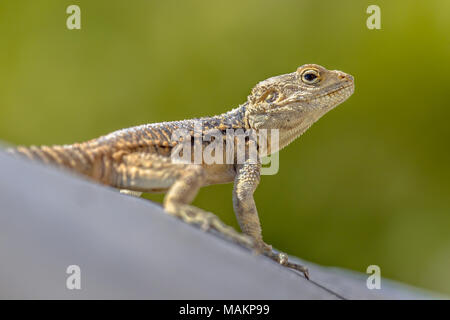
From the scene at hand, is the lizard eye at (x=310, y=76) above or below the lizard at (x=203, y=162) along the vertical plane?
above

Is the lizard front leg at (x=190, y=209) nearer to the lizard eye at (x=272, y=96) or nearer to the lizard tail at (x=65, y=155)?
the lizard tail at (x=65, y=155)

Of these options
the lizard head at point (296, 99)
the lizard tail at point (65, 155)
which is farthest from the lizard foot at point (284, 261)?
the lizard tail at point (65, 155)

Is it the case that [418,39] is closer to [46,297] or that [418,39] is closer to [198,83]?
[198,83]

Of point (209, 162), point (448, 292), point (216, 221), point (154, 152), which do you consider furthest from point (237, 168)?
point (448, 292)

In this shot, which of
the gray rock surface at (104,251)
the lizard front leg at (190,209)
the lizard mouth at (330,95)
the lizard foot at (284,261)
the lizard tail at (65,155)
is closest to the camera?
the gray rock surface at (104,251)

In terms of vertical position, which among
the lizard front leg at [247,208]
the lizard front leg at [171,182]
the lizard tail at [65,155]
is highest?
the lizard tail at [65,155]

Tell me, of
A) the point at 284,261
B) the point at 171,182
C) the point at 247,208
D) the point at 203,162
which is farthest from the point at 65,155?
the point at 284,261
